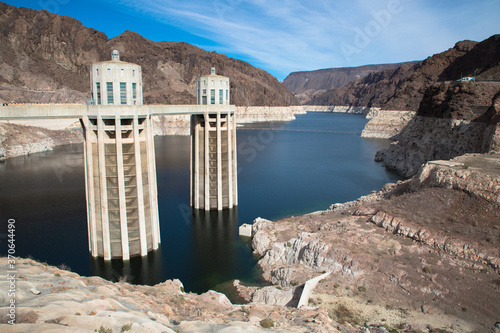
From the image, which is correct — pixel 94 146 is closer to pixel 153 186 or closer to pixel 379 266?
pixel 153 186

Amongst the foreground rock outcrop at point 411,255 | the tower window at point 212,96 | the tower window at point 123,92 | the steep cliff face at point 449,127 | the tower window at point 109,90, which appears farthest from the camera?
the steep cliff face at point 449,127

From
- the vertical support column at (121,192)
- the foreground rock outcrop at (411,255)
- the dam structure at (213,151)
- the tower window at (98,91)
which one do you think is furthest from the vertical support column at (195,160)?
the vertical support column at (121,192)

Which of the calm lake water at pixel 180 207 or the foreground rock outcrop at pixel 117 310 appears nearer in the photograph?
the foreground rock outcrop at pixel 117 310

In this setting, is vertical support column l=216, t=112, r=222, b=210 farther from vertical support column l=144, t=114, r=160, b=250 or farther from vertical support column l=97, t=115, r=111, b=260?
vertical support column l=97, t=115, r=111, b=260

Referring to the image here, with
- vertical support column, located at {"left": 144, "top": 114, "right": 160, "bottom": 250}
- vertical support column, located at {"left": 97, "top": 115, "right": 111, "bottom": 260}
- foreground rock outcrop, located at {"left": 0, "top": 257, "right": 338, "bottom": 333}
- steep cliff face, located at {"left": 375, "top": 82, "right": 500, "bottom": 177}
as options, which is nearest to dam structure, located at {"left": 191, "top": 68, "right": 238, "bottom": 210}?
vertical support column, located at {"left": 144, "top": 114, "right": 160, "bottom": 250}

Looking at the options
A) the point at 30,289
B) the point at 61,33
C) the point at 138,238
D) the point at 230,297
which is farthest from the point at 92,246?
the point at 61,33

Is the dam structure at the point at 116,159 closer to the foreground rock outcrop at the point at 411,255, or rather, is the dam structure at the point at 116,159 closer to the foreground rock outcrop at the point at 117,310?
the foreground rock outcrop at the point at 117,310

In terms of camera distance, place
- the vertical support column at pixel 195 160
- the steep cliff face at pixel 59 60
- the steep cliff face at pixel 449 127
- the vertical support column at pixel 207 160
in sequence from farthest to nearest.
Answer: the steep cliff face at pixel 59 60 < the steep cliff face at pixel 449 127 < the vertical support column at pixel 195 160 < the vertical support column at pixel 207 160
